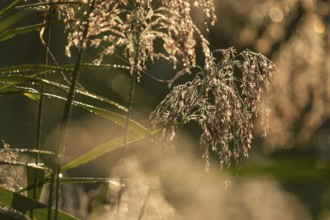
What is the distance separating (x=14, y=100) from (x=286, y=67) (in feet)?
14.2

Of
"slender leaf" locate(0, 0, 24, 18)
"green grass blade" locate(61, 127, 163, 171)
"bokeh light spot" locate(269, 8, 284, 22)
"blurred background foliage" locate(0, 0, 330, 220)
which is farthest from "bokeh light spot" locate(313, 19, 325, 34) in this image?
"slender leaf" locate(0, 0, 24, 18)

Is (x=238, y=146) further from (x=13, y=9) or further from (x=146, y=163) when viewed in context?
(x=13, y=9)

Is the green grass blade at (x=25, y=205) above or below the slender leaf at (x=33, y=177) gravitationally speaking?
below

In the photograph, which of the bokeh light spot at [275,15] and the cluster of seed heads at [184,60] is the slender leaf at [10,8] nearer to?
the cluster of seed heads at [184,60]

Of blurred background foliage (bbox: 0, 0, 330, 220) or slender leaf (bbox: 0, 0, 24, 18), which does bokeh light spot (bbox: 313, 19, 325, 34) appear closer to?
blurred background foliage (bbox: 0, 0, 330, 220)

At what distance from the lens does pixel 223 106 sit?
1.82 m

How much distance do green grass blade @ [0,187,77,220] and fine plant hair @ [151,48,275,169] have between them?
33 cm

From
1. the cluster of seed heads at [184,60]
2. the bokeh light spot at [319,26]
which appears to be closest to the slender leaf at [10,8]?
the cluster of seed heads at [184,60]

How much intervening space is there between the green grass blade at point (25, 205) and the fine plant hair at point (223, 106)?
12.9 inches

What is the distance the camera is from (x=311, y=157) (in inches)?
35.4

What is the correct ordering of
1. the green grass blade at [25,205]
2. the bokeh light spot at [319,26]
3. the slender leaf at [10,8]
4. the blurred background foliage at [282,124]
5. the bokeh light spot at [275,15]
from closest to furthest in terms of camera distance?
the blurred background foliage at [282,124], the green grass blade at [25,205], the slender leaf at [10,8], the bokeh light spot at [319,26], the bokeh light spot at [275,15]

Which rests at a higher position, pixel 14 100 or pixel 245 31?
pixel 14 100

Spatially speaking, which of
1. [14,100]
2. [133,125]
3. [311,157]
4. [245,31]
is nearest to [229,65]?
[133,125]

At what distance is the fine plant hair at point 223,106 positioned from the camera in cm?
182
